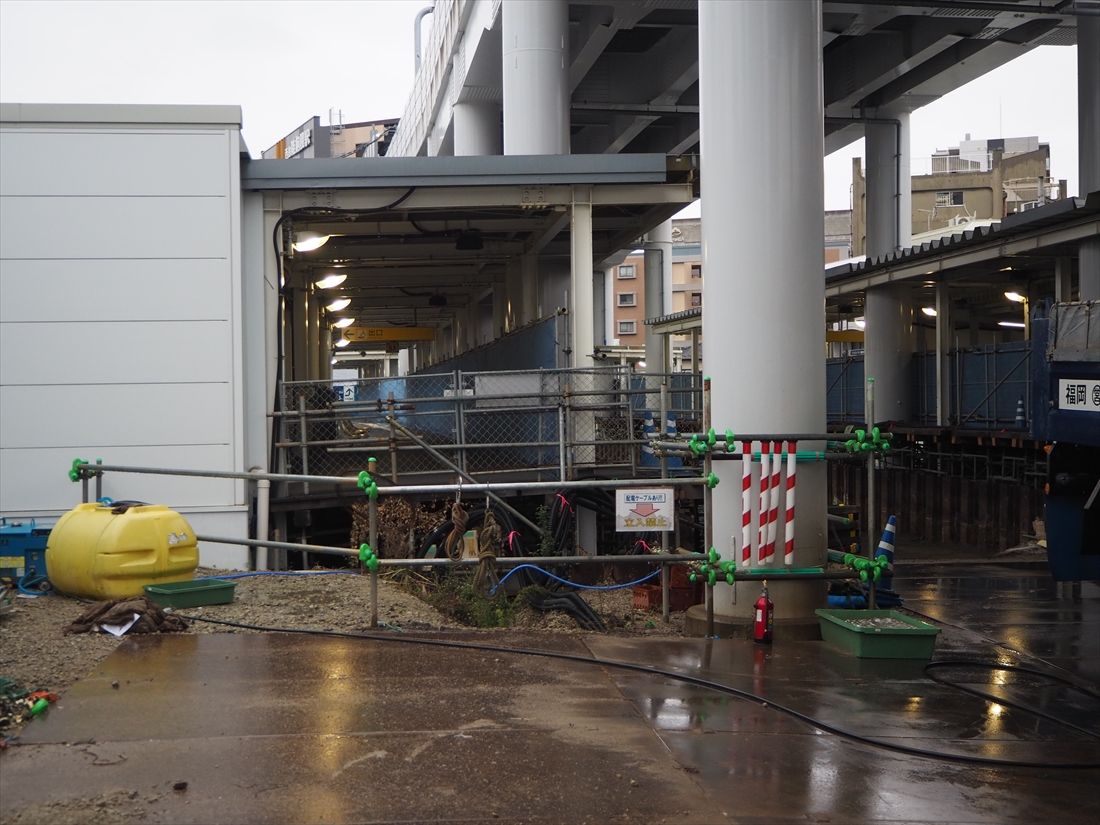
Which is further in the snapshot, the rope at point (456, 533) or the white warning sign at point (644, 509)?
the rope at point (456, 533)

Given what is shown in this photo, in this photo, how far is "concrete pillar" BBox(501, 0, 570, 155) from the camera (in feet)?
87.4

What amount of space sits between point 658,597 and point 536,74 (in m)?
17.9

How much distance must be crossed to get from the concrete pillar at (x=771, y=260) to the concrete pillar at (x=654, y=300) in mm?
33049

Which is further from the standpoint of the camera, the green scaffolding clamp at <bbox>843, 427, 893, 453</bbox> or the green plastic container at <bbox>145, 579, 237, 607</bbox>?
the green scaffolding clamp at <bbox>843, 427, 893, 453</bbox>

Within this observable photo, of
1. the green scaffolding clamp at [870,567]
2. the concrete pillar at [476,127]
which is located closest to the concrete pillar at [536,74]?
the concrete pillar at [476,127]

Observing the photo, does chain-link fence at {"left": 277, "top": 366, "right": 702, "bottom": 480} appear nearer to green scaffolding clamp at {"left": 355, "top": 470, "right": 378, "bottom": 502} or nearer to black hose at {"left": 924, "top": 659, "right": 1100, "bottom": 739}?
green scaffolding clamp at {"left": 355, "top": 470, "right": 378, "bottom": 502}

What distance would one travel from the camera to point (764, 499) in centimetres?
1004

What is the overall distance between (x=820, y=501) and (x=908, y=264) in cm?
1844

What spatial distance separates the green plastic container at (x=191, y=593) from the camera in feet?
31.0

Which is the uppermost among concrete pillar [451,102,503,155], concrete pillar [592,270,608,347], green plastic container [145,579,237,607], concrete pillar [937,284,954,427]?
concrete pillar [451,102,503,155]

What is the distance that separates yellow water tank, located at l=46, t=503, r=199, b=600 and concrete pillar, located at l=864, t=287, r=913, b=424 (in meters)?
22.3

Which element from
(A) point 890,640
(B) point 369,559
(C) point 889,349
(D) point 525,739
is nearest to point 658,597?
(A) point 890,640

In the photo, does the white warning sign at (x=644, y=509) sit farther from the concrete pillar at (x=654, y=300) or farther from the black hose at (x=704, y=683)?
the concrete pillar at (x=654, y=300)

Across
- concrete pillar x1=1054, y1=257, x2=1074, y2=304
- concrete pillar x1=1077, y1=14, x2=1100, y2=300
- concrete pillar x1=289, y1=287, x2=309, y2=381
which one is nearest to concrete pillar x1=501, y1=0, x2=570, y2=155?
concrete pillar x1=289, y1=287, x2=309, y2=381
